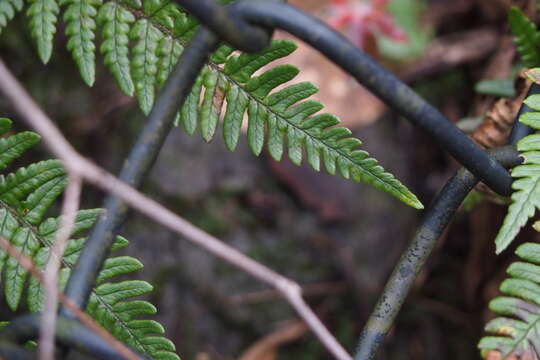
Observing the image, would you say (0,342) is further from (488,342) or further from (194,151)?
(194,151)

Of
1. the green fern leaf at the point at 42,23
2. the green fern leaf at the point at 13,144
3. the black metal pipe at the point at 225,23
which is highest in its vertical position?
the green fern leaf at the point at 42,23

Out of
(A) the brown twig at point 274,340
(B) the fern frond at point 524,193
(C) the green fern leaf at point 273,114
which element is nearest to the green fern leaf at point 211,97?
(C) the green fern leaf at point 273,114

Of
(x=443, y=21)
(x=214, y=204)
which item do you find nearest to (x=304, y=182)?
(x=214, y=204)

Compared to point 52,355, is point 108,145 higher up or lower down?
higher up

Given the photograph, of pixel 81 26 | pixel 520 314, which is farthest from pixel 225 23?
pixel 520 314

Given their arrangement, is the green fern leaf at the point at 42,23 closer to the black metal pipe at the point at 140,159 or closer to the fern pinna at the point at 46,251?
the fern pinna at the point at 46,251

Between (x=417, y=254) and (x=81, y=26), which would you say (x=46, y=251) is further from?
(x=417, y=254)

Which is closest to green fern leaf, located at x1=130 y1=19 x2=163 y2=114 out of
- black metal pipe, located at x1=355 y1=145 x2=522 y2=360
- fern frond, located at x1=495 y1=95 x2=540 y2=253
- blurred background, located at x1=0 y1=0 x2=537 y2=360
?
black metal pipe, located at x1=355 y1=145 x2=522 y2=360
